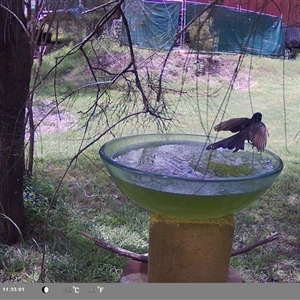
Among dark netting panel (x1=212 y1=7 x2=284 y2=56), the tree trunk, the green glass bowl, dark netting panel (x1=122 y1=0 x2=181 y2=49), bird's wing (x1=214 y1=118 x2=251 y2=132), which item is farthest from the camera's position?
dark netting panel (x1=122 y1=0 x2=181 y2=49)

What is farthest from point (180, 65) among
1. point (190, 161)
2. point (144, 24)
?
point (144, 24)

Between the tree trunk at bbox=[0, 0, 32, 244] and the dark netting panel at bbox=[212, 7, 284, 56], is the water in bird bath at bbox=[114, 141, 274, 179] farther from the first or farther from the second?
the tree trunk at bbox=[0, 0, 32, 244]

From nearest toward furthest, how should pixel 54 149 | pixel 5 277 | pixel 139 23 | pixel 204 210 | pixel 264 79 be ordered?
1. pixel 204 210
2. pixel 5 277
3. pixel 139 23
4. pixel 54 149
5. pixel 264 79

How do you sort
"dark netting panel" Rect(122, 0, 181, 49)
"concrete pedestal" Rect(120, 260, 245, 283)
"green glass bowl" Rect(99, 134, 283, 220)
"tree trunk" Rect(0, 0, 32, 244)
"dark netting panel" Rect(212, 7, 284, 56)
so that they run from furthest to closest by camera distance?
"dark netting panel" Rect(122, 0, 181, 49), "tree trunk" Rect(0, 0, 32, 244), "concrete pedestal" Rect(120, 260, 245, 283), "green glass bowl" Rect(99, 134, 283, 220), "dark netting panel" Rect(212, 7, 284, 56)

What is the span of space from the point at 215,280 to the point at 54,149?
1.97 metres

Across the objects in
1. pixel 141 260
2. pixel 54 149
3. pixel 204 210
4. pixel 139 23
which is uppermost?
pixel 139 23

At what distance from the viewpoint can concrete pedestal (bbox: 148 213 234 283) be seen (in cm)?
94

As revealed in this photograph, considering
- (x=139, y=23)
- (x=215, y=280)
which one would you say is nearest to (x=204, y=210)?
(x=215, y=280)

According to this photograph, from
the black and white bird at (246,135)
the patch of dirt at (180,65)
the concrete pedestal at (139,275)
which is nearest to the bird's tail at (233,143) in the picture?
the black and white bird at (246,135)

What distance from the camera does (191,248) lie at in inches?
37.4

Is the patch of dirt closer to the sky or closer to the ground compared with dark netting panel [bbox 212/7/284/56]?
closer to the ground

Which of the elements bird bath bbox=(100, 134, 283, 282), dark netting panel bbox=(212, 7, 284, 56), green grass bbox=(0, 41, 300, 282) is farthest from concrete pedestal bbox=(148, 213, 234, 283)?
dark netting panel bbox=(212, 7, 284, 56)

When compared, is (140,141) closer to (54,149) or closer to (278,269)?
(278,269)

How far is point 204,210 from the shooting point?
0.84 m
